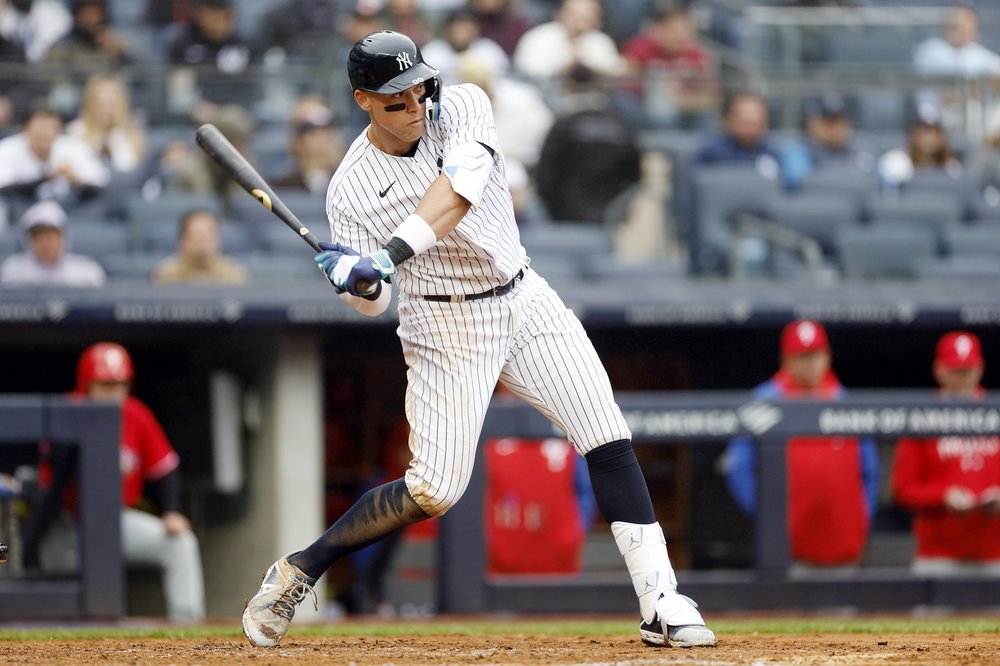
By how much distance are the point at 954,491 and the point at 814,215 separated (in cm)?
216

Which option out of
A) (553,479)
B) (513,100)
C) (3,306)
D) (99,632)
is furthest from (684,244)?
(99,632)

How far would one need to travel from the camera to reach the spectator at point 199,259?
23.7 ft

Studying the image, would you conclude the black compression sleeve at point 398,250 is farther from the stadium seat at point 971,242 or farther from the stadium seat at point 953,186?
the stadium seat at point 953,186

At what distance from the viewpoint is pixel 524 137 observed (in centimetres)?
883

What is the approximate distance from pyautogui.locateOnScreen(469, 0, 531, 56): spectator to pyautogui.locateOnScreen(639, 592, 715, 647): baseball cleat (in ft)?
20.7

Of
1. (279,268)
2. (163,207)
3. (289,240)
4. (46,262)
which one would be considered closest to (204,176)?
(163,207)

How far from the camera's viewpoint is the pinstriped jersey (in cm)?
406

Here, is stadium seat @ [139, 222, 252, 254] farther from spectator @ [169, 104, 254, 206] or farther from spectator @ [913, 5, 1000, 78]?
spectator @ [913, 5, 1000, 78]

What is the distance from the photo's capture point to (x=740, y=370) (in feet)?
26.5

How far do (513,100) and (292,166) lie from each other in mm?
1322

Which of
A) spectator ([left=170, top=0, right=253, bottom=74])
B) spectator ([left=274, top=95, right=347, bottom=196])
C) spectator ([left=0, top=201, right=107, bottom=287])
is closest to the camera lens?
spectator ([left=0, top=201, right=107, bottom=287])

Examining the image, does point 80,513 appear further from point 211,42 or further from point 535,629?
point 211,42

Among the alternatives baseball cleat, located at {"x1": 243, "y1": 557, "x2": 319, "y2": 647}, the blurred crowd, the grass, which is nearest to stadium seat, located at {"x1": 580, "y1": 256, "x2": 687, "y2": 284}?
the blurred crowd

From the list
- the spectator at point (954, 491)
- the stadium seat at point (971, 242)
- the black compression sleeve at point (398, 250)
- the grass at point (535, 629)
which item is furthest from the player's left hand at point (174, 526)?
the stadium seat at point (971, 242)
